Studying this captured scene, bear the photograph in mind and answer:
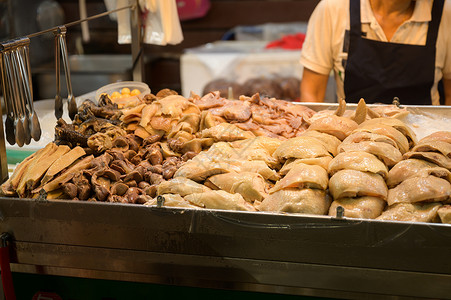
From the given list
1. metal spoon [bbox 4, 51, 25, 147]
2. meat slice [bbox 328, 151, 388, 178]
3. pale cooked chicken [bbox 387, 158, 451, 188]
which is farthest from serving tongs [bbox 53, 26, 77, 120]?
pale cooked chicken [bbox 387, 158, 451, 188]

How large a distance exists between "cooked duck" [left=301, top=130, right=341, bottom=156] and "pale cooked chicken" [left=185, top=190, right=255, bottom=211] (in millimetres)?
413

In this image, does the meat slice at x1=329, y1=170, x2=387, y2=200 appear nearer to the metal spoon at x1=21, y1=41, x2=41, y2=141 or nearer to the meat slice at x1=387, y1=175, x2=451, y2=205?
the meat slice at x1=387, y1=175, x2=451, y2=205

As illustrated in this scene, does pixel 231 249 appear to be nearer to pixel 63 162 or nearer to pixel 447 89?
pixel 63 162

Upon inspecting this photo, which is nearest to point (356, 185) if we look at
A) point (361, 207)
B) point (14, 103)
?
point (361, 207)

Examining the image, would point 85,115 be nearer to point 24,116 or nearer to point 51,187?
point 24,116

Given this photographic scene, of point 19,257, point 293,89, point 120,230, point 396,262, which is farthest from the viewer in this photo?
point 293,89

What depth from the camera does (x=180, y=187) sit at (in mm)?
1619

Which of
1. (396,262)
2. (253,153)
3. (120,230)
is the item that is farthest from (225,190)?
(396,262)

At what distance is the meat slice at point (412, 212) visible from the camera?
4.67 feet

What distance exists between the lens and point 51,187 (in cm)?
167

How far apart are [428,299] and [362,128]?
0.66 metres

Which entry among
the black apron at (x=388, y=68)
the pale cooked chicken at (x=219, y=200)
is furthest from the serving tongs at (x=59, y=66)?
the black apron at (x=388, y=68)

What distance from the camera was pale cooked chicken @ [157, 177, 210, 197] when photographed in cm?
161

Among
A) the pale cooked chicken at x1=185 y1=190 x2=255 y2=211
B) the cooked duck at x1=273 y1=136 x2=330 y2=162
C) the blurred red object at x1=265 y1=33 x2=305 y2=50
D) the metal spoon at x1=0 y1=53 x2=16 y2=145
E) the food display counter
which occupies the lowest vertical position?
the food display counter
